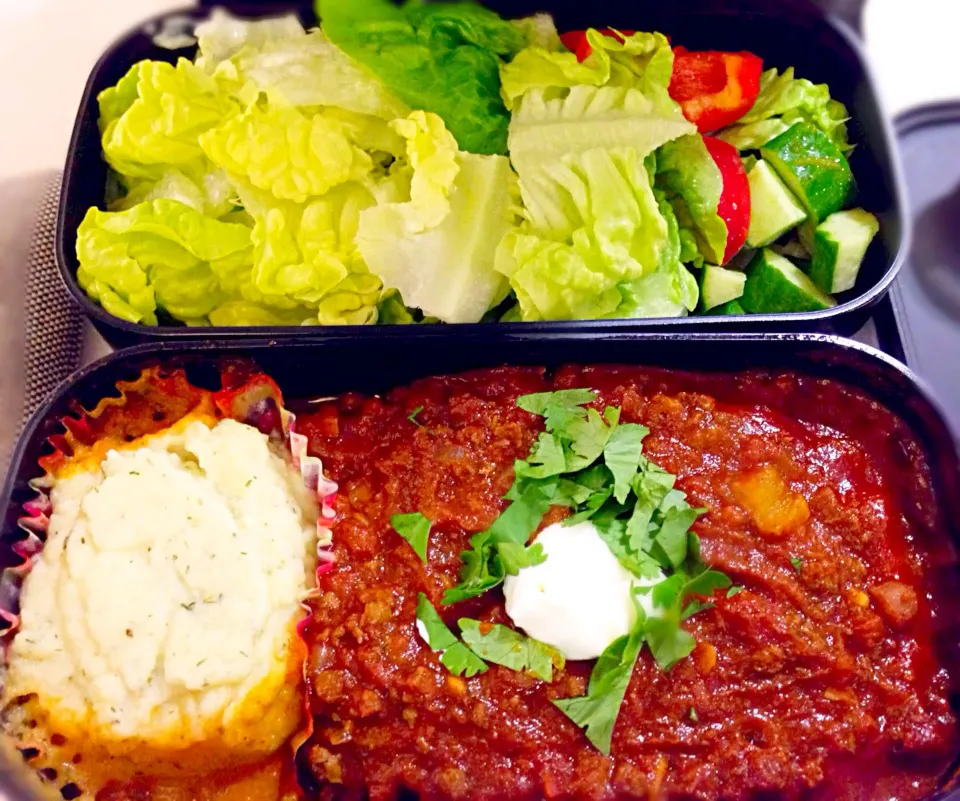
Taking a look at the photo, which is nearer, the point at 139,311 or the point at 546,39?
the point at 139,311

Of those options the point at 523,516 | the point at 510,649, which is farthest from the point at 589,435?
the point at 510,649

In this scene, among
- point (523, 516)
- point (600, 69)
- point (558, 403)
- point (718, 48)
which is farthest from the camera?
point (718, 48)

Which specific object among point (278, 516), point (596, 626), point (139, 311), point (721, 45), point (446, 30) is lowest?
point (596, 626)

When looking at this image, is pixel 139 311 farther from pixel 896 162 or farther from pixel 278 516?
pixel 896 162

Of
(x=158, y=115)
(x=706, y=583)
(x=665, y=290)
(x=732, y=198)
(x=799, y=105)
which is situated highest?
(x=158, y=115)

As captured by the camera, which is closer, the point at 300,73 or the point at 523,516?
the point at 523,516

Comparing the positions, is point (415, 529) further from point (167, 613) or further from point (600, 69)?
point (600, 69)

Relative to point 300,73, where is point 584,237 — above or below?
below

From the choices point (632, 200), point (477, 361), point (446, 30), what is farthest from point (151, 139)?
point (632, 200)

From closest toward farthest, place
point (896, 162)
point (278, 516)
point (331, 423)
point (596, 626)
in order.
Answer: point (596, 626)
point (278, 516)
point (331, 423)
point (896, 162)
